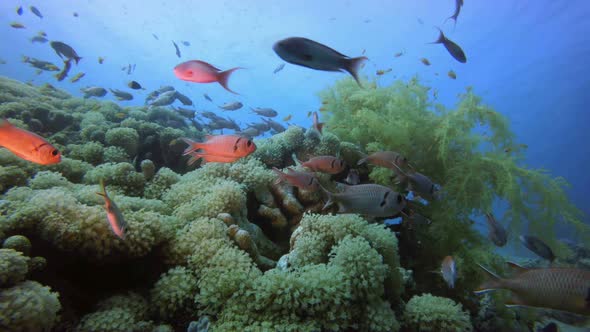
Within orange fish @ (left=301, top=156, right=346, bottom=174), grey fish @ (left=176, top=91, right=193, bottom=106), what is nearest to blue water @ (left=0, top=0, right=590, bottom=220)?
grey fish @ (left=176, top=91, right=193, bottom=106)

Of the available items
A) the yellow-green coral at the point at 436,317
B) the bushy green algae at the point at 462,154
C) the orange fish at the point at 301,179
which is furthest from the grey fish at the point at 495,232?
the orange fish at the point at 301,179

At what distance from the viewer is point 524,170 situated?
5.81 m

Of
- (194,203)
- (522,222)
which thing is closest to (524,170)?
(522,222)

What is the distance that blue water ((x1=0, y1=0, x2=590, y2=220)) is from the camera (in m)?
36.6

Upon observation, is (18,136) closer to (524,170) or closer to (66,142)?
(66,142)

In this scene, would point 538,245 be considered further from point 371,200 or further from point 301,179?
point 301,179

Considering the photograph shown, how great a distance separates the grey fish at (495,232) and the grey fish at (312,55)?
5.08 meters

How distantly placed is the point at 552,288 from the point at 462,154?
4.37 m

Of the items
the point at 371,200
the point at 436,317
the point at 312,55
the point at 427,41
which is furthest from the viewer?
the point at 427,41

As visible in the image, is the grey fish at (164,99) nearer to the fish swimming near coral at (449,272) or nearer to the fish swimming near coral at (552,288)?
the fish swimming near coral at (449,272)

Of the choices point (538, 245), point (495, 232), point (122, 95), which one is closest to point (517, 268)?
point (495, 232)

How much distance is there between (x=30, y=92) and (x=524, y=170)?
48.0 ft

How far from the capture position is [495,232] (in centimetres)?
516

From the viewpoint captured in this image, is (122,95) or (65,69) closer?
(65,69)
